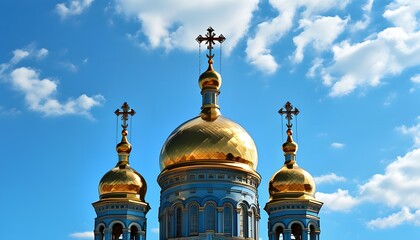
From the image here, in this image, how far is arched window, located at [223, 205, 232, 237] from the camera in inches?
1459

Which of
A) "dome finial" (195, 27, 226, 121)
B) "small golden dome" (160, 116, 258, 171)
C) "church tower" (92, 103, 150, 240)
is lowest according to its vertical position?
"church tower" (92, 103, 150, 240)

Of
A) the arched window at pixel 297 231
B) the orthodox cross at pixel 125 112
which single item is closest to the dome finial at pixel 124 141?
the orthodox cross at pixel 125 112

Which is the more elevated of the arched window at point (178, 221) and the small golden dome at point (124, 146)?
the small golden dome at point (124, 146)

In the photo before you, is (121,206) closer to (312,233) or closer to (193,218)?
(193,218)

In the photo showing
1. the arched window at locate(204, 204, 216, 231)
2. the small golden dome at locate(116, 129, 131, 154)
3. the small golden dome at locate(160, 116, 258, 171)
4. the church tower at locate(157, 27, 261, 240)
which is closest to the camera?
the arched window at locate(204, 204, 216, 231)

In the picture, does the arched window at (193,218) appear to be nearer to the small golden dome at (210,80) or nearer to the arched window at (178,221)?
the arched window at (178,221)

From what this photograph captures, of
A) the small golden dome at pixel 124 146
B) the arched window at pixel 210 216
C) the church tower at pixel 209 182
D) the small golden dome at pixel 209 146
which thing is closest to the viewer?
the arched window at pixel 210 216

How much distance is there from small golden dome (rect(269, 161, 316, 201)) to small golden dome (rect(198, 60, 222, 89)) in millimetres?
4575

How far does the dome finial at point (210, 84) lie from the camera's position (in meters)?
40.0

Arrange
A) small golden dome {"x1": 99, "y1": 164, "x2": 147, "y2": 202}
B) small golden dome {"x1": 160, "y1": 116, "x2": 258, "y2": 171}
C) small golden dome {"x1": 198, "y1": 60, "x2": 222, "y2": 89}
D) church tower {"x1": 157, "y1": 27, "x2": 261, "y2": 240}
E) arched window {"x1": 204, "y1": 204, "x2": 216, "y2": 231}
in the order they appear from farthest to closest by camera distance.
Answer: small golden dome {"x1": 198, "y1": 60, "x2": 222, "y2": 89} < small golden dome {"x1": 99, "y1": 164, "x2": 147, "y2": 202} < small golden dome {"x1": 160, "y1": 116, "x2": 258, "y2": 171} < church tower {"x1": 157, "y1": 27, "x2": 261, "y2": 240} < arched window {"x1": 204, "y1": 204, "x2": 216, "y2": 231}

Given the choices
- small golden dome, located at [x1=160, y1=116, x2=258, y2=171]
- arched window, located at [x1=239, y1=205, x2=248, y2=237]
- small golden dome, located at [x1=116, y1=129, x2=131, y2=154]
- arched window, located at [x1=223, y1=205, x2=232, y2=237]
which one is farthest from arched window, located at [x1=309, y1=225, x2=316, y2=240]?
small golden dome, located at [x1=116, y1=129, x2=131, y2=154]

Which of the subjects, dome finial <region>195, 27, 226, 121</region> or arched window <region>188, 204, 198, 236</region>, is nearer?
arched window <region>188, 204, 198, 236</region>

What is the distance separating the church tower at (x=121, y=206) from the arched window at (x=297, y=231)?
18.7ft

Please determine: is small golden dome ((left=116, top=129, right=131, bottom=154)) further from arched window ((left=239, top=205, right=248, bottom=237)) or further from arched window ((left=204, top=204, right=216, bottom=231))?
arched window ((left=239, top=205, right=248, bottom=237))
